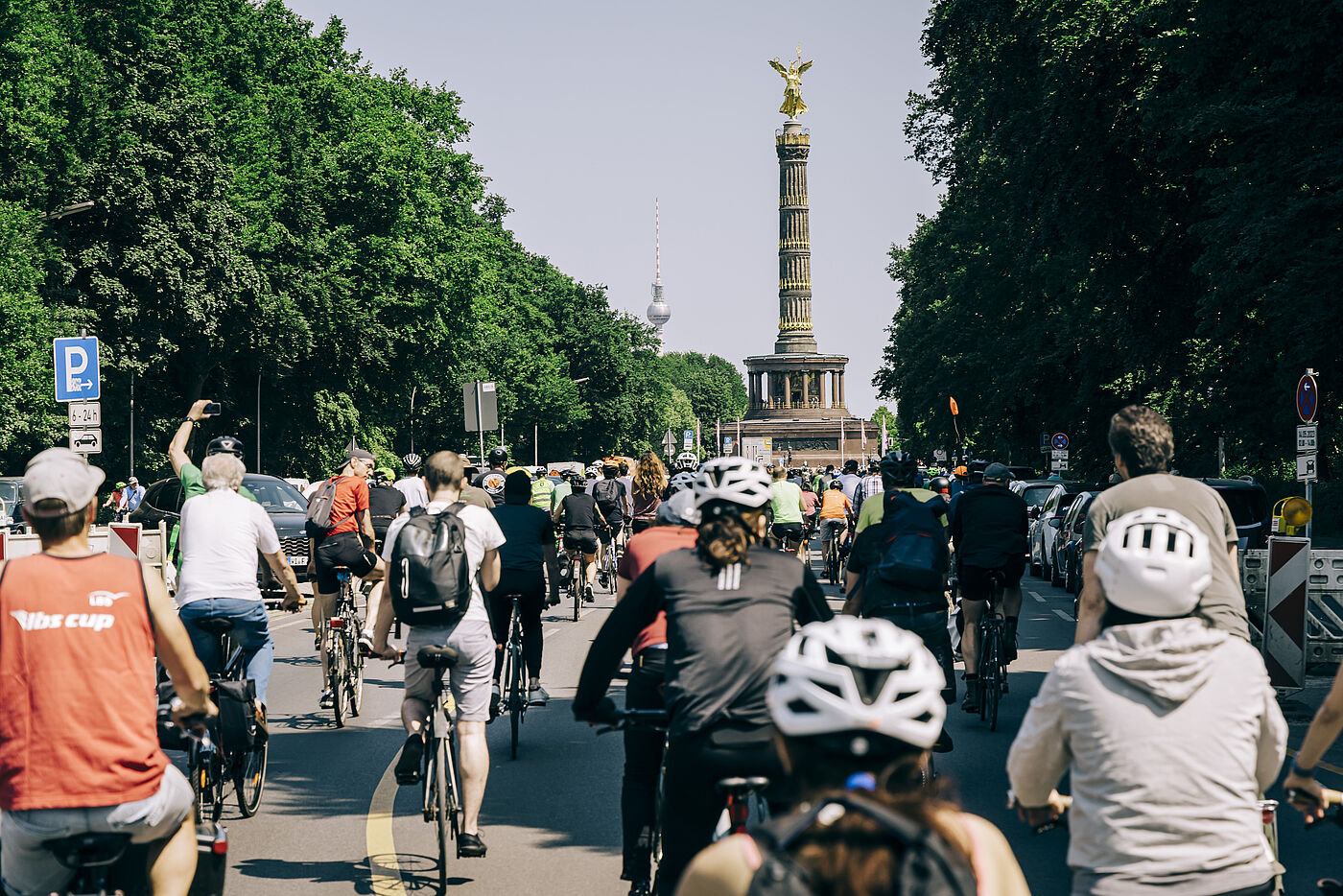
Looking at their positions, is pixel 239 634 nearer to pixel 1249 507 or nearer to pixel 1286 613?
pixel 1286 613

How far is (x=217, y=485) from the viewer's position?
8.04 meters

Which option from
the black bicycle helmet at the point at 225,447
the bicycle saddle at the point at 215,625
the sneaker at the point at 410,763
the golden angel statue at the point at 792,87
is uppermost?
the golden angel statue at the point at 792,87

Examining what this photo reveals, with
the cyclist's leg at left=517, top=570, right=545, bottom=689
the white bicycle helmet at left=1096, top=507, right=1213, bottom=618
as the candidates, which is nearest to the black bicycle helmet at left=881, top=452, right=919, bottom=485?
the cyclist's leg at left=517, top=570, right=545, bottom=689

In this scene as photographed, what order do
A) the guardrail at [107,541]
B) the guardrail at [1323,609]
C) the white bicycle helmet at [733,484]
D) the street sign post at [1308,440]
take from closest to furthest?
1. the white bicycle helmet at [733,484]
2. the guardrail at [1323,609]
3. the guardrail at [107,541]
4. the street sign post at [1308,440]

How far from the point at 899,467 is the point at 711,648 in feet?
17.0

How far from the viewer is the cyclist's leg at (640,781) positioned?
564cm

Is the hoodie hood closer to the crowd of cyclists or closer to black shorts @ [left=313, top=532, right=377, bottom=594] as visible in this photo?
the crowd of cyclists

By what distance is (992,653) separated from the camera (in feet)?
35.4

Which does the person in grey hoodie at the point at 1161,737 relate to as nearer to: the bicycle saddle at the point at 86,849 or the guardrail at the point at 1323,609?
the bicycle saddle at the point at 86,849

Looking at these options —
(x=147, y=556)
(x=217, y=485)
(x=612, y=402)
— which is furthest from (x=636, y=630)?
(x=612, y=402)

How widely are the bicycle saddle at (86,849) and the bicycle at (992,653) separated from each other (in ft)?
24.7

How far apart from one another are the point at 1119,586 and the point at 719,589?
1.25 m

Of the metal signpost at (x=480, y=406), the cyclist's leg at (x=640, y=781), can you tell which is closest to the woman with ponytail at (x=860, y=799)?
the cyclist's leg at (x=640, y=781)

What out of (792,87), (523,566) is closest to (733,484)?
(523,566)
